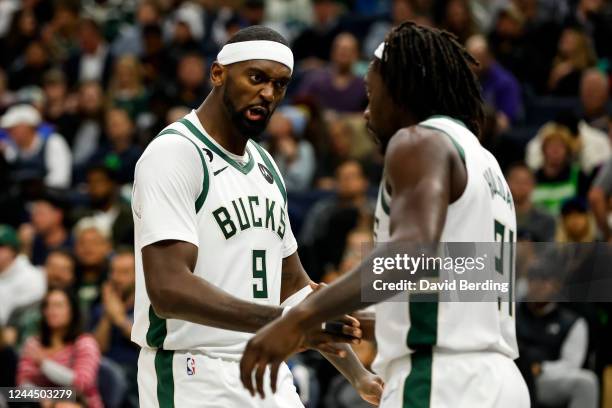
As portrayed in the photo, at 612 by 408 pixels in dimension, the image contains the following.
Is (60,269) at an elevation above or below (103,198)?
below

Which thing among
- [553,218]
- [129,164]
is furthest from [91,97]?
[553,218]

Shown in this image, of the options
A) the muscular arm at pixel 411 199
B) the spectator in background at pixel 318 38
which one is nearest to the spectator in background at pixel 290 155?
the spectator in background at pixel 318 38

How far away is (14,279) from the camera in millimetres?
11203

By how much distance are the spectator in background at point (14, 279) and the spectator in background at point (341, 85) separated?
363cm

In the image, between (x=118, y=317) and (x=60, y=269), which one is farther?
(x=60, y=269)

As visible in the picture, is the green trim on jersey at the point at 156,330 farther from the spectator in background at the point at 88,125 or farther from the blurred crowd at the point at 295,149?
the spectator in background at the point at 88,125

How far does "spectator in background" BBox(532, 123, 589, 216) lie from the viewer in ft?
35.4

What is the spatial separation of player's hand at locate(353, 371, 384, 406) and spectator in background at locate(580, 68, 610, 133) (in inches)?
266

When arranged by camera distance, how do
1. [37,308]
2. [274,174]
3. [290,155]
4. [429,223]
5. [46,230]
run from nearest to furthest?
[429,223] → [274,174] → [37,308] → [290,155] → [46,230]

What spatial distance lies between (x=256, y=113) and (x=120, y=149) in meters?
8.45

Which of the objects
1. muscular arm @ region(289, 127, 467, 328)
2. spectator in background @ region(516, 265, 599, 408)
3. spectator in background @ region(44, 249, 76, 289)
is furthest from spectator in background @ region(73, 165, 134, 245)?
muscular arm @ region(289, 127, 467, 328)

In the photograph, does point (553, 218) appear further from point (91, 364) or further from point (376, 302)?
point (376, 302)

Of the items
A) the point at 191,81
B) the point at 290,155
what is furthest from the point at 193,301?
the point at 191,81

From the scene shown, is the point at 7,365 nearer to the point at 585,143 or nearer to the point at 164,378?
the point at 164,378
